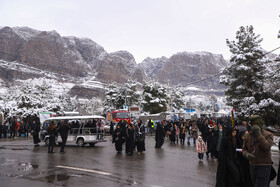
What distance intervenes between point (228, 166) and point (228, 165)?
0.02m

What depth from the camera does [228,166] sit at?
543 centimetres

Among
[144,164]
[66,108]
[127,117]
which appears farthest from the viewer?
[66,108]

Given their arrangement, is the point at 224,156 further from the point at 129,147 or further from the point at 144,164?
the point at 129,147

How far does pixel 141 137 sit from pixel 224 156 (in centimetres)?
943

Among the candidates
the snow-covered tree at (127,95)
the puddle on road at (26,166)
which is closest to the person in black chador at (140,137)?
the puddle on road at (26,166)

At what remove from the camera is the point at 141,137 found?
14.7m

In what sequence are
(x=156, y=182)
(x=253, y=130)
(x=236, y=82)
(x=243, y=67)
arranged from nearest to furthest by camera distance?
(x=253, y=130) < (x=156, y=182) < (x=243, y=67) < (x=236, y=82)

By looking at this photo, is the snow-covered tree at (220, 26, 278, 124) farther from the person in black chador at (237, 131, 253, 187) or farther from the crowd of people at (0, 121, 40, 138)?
the crowd of people at (0, 121, 40, 138)

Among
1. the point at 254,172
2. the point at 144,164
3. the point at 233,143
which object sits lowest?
the point at 144,164

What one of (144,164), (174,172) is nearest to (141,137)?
(144,164)

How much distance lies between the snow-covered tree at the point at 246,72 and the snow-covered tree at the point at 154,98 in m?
33.4

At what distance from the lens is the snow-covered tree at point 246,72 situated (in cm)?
2442

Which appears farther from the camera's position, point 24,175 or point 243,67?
point 243,67

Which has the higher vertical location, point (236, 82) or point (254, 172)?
point (236, 82)
